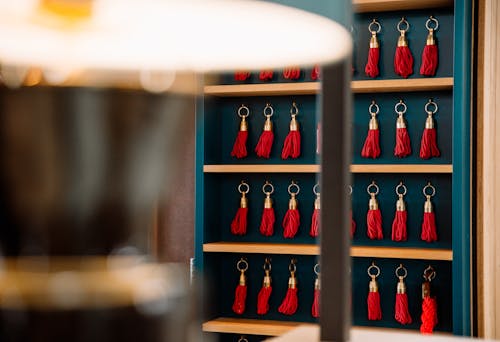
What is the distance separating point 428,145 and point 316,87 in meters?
0.53

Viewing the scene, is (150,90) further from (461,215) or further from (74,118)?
(461,215)

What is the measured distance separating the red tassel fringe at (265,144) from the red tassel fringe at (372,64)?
1.72ft

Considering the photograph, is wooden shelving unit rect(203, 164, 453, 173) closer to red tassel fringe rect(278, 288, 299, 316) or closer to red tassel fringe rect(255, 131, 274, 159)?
red tassel fringe rect(255, 131, 274, 159)

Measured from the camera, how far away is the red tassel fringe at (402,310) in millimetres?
3352

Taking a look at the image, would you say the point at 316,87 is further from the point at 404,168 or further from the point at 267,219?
the point at 267,219

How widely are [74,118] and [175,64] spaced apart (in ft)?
0.35

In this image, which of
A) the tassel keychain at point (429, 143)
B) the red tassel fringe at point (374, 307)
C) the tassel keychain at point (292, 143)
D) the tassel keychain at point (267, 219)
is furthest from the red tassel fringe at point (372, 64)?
the red tassel fringe at point (374, 307)

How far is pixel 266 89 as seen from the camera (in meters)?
3.47

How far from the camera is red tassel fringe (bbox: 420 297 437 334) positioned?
3262mm

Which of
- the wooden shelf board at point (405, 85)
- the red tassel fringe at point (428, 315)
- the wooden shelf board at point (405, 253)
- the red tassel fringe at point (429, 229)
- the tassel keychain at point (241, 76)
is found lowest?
the red tassel fringe at point (428, 315)

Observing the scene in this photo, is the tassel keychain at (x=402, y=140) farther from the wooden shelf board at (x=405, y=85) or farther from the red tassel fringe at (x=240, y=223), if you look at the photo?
the red tassel fringe at (x=240, y=223)

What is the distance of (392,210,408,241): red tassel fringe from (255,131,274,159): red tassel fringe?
0.64 meters

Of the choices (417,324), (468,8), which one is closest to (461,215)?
(417,324)

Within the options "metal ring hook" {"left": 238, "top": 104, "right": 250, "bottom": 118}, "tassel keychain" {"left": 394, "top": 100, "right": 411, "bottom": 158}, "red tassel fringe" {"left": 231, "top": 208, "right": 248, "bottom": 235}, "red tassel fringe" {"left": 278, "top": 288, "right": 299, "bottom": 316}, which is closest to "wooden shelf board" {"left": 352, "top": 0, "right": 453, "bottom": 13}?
"tassel keychain" {"left": 394, "top": 100, "right": 411, "bottom": 158}
